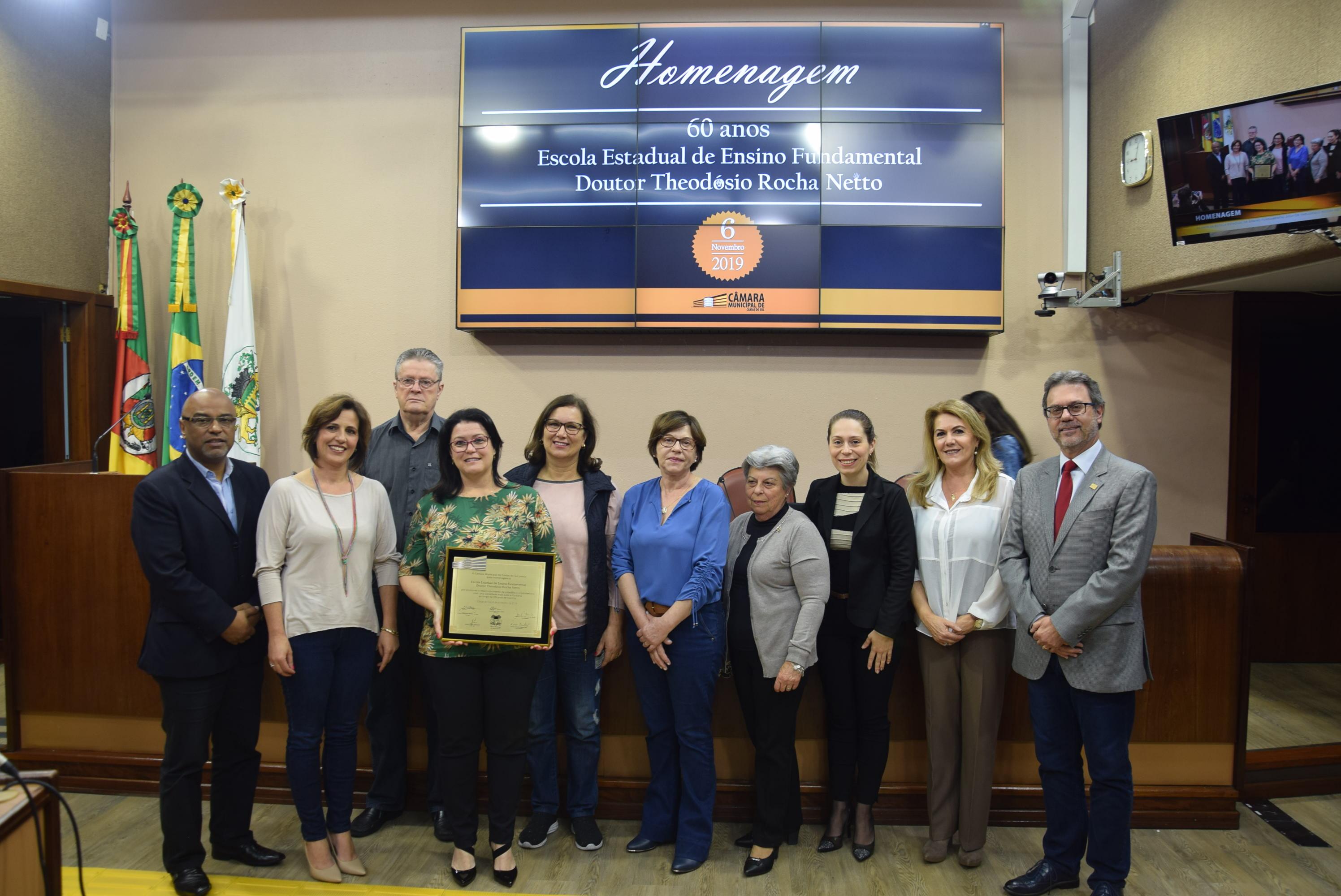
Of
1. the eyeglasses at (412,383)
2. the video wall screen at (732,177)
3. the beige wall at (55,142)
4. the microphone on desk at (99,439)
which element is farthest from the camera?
the video wall screen at (732,177)

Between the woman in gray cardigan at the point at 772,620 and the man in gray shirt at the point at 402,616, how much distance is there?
112cm

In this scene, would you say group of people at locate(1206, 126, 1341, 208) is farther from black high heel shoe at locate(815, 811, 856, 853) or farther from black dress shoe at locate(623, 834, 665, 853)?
black dress shoe at locate(623, 834, 665, 853)

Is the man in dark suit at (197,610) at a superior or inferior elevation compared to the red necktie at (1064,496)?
inferior

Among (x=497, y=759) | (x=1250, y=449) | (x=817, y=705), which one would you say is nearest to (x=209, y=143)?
(x=497, y=759)

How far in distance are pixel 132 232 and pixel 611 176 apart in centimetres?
279

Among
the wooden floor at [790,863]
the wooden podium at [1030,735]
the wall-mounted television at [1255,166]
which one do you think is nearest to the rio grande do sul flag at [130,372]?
the wooden podium at [1030,735]

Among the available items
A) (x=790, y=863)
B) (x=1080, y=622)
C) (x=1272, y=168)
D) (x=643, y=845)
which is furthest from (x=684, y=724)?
(x=1272, y=168)

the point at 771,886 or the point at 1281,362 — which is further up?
the point at 1281,362

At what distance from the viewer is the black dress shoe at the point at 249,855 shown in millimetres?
2746

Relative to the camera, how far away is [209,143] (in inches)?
198

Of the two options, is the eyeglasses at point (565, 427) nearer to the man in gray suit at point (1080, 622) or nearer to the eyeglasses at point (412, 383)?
the eyeglasses at point (412, 383)

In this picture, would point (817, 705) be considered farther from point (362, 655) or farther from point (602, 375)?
point (602, 375)

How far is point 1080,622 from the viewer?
8.09 feet

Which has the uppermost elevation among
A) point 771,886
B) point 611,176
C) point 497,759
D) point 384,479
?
point 611,176
